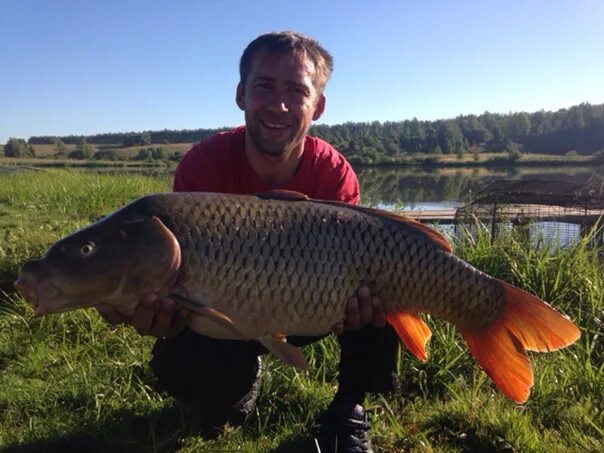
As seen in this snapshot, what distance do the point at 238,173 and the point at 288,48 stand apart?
0.48 meters

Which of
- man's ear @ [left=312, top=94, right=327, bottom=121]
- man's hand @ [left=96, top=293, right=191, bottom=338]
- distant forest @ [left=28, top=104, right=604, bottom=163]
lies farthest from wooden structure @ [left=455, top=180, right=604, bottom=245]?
distant forest @ [left=28, top=104, right=604, bottom=163]

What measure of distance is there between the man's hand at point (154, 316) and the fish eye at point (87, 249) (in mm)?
138

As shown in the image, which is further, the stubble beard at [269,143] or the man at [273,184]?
the stubble beard at [269,143]

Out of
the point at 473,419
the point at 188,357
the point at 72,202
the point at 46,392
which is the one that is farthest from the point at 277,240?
the point at 72,202

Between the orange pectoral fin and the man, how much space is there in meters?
0.05

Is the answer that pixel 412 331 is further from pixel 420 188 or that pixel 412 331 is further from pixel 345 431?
pixel 420 188

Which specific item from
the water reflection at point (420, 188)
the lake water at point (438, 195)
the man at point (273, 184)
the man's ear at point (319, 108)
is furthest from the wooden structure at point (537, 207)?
the man at point (273, 184)

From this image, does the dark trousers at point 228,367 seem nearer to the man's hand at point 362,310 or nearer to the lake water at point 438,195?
the man's hand at point 362,310

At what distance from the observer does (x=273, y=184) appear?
2.09 meters

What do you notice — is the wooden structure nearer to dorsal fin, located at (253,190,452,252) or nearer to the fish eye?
dorsal fin, located at (253,190,452,252)

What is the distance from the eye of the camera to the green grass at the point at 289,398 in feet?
5.81

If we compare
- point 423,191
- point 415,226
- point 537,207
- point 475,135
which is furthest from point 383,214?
point 475,135

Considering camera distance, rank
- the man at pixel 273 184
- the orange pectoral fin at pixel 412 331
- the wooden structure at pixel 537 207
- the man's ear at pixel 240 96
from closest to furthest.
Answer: the orange pectoral fin at pixel 412 331
the man at pixel 273 184
the man's ear at pixel 240 96
the wooden structure at pixel 537 207

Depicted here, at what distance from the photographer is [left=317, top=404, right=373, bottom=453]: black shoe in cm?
173
